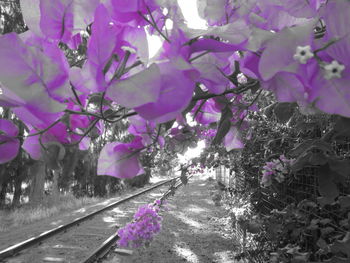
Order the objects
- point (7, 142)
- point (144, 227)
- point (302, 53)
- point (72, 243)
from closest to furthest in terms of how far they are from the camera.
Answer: point (302, 53) → point (7, 142) → point (144, 227) → point (72, 243)

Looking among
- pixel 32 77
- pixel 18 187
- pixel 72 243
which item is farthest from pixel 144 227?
pixel 18 187

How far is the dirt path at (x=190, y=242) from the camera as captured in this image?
14.4ft

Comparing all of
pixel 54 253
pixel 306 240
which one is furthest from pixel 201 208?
pixel 306 240

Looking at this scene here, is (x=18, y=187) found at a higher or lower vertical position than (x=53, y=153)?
lower

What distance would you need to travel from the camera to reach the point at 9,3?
7.04 meters

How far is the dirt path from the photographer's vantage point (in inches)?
173

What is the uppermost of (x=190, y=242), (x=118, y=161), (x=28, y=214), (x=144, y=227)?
(x=118, y=161)

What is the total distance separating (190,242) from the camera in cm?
526

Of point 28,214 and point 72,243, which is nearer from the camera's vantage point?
point 72,243

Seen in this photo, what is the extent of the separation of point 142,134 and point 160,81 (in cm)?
24

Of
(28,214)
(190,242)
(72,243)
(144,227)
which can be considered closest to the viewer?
(144,227)

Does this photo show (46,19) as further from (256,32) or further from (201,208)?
(201,208)

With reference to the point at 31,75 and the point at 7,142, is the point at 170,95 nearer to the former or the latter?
the point at 31,75

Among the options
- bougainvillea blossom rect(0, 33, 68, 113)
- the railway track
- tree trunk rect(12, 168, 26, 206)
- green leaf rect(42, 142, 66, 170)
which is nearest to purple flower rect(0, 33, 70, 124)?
bougainvillea blossom rect(0, 33, 68, 113)
